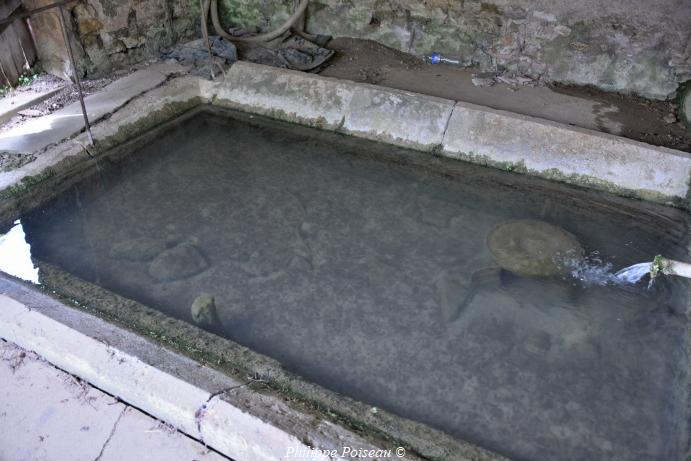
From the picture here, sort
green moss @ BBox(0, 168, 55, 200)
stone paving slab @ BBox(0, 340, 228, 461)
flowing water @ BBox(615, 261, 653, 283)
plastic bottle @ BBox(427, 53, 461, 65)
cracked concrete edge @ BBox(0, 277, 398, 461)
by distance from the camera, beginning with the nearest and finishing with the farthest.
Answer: cracked concrete edge @ BBox(0, 277, 398, 461)
stone paving slab @ BBox(0, 340, 228, 461)
flowing water @ BBox(615, 261, 653, 283)
green moss @ BBox(0, 168, 55, 200)
plastic bottle @ BBox(427, 53, 461, 65)

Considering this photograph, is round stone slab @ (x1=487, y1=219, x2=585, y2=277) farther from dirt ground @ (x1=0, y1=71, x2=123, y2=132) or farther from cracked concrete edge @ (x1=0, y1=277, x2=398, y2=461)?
dirt ground @ (x1=0, y1=71, x2=123, y2=132)

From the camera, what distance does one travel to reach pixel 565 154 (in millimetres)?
3988

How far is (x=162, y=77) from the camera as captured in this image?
4969 mm

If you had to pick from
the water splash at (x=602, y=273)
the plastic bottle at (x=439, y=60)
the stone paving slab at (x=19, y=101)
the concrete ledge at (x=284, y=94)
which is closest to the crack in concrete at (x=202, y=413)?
the water splash at (x=602, y=273)

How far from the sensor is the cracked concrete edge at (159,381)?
212 cm

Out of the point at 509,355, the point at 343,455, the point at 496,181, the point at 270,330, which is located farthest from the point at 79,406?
the point at 496,181

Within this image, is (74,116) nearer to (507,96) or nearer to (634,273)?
(507,96)

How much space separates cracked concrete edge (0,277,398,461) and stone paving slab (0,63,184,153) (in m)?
1.68

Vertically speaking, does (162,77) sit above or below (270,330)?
above

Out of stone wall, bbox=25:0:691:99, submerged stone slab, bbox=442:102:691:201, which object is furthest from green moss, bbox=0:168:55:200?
submerged stone slab, bbox=442:102:691:201

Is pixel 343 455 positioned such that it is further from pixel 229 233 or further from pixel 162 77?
pixel 162 77

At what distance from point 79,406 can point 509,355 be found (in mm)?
2041

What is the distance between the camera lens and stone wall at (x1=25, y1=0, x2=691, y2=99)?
4.62 meters

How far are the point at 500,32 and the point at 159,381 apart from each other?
4.40 m
